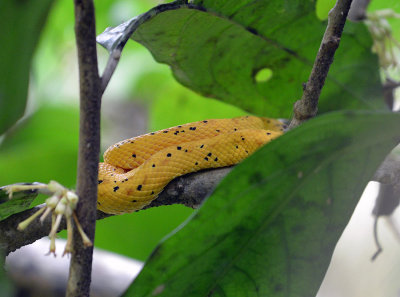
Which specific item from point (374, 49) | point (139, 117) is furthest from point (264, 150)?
point (139, 117)

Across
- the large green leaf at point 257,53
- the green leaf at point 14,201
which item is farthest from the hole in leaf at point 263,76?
the green leaf at point 14,201

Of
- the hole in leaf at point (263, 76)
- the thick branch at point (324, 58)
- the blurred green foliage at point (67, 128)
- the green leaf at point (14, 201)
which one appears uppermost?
the thick branch at point (324, 58)

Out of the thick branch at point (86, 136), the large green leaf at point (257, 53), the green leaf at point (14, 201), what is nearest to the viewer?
the thick branch at point (86, 136)

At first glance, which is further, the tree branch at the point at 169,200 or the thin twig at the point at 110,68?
the tree branch at the point at 169,200

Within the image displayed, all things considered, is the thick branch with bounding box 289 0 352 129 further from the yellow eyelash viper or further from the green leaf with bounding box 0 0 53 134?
the green leaf with bounding box 0 0 53 134

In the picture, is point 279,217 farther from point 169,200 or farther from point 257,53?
point 257,53

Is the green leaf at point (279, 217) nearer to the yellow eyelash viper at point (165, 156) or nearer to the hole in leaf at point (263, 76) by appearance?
the yellow eyelash viper at point (165, 156)
